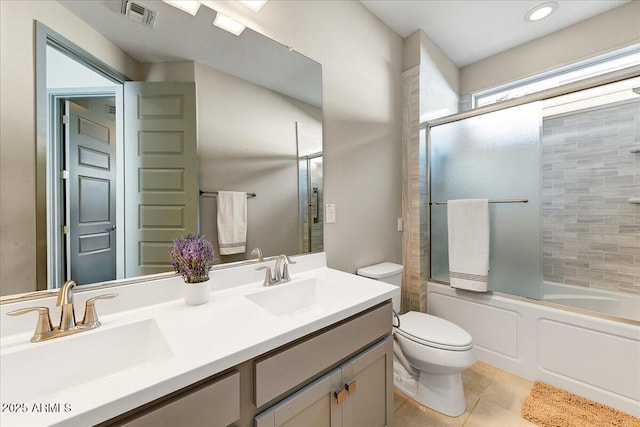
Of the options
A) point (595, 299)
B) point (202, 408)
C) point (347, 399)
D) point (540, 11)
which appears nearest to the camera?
point (202, 408)

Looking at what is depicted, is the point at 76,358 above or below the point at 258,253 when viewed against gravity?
below

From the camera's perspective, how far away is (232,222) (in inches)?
48.4

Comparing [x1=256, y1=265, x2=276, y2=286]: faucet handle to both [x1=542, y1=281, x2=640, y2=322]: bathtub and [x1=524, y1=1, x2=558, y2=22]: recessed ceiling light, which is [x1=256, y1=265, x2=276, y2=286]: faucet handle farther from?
[x1=524, y1=1, x2=558, y2=22]: recessed ceiling light

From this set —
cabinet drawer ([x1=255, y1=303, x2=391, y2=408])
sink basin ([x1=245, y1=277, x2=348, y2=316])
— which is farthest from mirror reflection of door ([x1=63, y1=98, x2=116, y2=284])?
cabinet drawer ([x1=255, y1=303, x2=391, y2=408])

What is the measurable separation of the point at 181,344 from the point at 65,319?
0.37 m

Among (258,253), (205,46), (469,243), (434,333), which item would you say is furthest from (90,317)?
(469,243)

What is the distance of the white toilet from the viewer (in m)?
1.36

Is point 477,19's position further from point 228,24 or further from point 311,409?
point 311,409

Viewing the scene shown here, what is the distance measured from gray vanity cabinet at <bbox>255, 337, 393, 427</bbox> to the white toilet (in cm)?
37

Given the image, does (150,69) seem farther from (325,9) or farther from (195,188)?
(325,9)

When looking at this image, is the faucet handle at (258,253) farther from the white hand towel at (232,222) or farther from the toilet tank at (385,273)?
the toilet tank at (385,273)

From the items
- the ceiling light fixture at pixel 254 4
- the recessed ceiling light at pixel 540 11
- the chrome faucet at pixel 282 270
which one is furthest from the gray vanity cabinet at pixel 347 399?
the recessed ceiling light at pixel 540 11

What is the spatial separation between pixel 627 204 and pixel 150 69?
10.3 feet

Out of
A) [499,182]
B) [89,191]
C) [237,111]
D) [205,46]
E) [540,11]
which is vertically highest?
[540,11]
